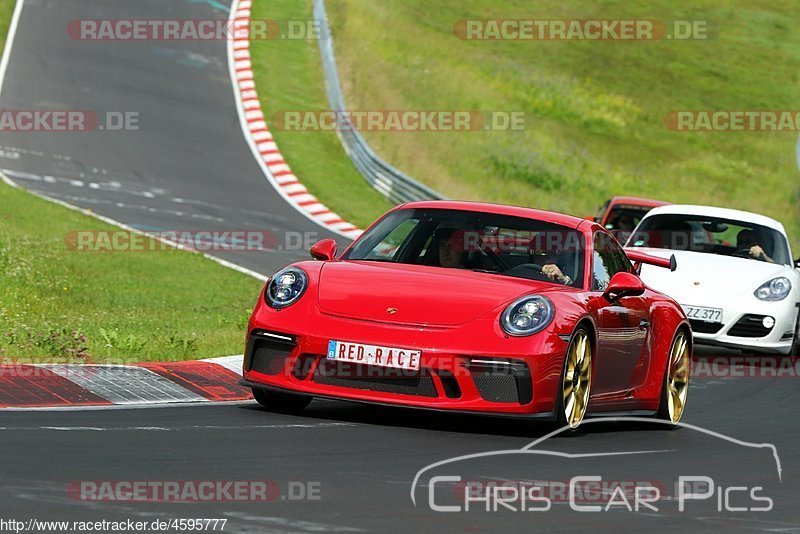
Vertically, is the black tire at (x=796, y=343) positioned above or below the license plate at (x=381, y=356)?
below

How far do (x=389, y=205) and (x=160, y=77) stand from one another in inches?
305

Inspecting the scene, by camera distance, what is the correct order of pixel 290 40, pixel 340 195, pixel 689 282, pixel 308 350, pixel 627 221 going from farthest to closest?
1. pixel 290 40
2. pixel 340 195
3. pixel 627 221
4. pixel 689 282
5. pixel 308 350

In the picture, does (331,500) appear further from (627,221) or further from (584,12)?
(584,12)

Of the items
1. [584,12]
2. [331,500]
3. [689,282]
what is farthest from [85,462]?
[584,12]

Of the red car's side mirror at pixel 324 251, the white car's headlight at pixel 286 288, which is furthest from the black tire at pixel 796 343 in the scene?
the white car's headlight at pixel 286 288

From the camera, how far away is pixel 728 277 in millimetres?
15109

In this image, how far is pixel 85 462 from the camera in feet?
22.6

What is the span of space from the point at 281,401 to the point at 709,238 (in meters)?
8.06

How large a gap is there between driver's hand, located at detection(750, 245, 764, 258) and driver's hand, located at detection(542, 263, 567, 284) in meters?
6.85

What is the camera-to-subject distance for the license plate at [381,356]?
27.5 ft

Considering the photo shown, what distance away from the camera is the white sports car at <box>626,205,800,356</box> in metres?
14.9

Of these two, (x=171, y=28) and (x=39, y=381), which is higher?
(x=171, y=28)

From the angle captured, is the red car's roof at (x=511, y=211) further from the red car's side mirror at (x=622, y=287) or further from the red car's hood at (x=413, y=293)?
the red car's hood at (x=413, y=293)

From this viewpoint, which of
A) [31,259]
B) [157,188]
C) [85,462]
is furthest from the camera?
[157,188]
